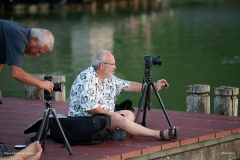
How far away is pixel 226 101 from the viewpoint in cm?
660

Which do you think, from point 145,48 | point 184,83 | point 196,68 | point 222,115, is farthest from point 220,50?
point 222,115

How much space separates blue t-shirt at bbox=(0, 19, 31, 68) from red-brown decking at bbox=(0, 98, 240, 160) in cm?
92

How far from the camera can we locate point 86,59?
647 inches

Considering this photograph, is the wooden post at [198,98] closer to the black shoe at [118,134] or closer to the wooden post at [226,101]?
the wooden post at [226,101]

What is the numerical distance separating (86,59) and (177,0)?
5642 centimetres

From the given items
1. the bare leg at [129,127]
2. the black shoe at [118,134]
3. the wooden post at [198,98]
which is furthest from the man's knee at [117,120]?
the wooden post at [198,98]

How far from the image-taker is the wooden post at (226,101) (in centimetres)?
657

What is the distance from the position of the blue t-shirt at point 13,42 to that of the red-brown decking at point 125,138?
36.0 inches

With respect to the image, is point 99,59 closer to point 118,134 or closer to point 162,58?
point 118,134

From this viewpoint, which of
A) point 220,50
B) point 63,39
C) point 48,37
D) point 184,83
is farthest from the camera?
point 63,39

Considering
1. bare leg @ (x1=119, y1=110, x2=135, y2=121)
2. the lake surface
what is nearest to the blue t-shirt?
bare leg @ (x1=119, y1=110, x2=135, y2=121)

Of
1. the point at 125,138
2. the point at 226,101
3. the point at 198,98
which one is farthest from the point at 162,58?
the point at 125,138

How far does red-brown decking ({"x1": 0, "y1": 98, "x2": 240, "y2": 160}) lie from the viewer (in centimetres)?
475

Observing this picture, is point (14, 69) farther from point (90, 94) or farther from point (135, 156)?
point (135, 156)
